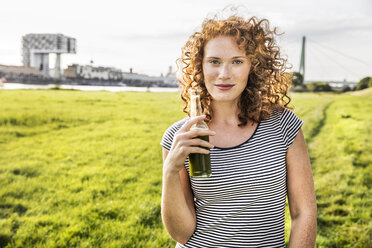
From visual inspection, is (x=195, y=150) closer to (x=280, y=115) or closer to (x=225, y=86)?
(x=225, y=86)

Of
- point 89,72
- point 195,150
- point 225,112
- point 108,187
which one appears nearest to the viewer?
point 195,150

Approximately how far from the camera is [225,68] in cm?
187

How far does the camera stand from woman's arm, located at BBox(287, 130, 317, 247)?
70.5 inches

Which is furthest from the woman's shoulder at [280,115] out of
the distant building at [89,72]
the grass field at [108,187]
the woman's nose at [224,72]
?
the distant building at [89,72]

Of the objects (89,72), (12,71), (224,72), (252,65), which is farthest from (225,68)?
(89,72)

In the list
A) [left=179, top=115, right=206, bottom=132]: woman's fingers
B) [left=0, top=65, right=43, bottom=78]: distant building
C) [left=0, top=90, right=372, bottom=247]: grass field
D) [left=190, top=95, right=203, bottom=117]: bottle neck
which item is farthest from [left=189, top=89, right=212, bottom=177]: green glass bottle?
[left=0, top=65, right=43, bottom=78]: distant building

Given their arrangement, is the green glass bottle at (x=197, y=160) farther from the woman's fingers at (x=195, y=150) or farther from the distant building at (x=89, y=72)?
the distant building at (x=89, y=72)

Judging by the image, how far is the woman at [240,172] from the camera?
180cm

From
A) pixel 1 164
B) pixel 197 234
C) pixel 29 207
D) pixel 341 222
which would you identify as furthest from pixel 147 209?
pixel 1 164

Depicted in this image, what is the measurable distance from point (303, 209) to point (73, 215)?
12.1ft

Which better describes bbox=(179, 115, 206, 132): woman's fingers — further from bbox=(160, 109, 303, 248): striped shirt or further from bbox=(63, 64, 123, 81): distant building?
bbox=(63, 64, 123, 81): distant building

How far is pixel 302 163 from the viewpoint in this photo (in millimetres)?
1847

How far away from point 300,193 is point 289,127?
37 cm

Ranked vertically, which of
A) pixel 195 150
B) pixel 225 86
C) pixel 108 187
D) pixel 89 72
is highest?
pixel 89 72
